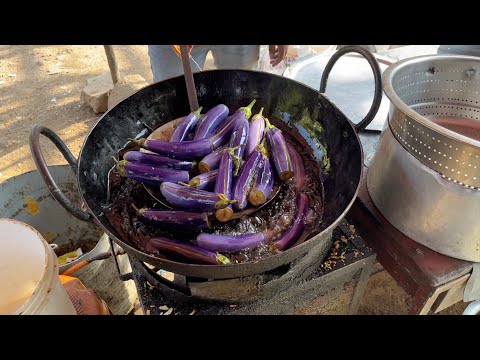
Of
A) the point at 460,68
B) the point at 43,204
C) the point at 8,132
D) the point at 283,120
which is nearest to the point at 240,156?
→ the point at 283,120

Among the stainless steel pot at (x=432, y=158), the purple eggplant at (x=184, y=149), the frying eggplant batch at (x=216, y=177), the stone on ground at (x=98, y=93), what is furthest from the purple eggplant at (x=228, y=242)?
the stone on ground at (x=98, y=93)

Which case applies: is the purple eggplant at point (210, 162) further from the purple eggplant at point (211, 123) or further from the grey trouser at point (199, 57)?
the grey trouser at point (199, 57)

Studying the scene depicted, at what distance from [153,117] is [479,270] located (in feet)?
7.84

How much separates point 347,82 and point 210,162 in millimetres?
2167

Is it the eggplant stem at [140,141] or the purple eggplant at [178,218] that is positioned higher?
the eggplant stem at [140,141]

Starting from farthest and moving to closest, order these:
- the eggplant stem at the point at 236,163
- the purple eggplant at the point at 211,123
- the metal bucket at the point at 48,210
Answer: the metal bucket at the point at 48,210
the purple eggplant at the point at 211,123
the eggplant stem at the point at 236,163

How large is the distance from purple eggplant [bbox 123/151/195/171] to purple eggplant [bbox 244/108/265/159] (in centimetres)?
37

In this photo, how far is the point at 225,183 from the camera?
2168 millimetres

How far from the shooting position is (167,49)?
13.8 ft

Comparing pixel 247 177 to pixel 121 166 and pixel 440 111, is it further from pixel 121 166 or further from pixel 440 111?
pixel 440 111

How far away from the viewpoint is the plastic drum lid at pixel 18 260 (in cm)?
244

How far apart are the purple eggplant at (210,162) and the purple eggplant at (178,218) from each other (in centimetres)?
37

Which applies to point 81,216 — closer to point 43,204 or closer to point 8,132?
point 43,204

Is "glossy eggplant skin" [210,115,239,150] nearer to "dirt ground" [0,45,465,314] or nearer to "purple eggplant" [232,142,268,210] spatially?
"purple eggplant" [232,142,268,210]
